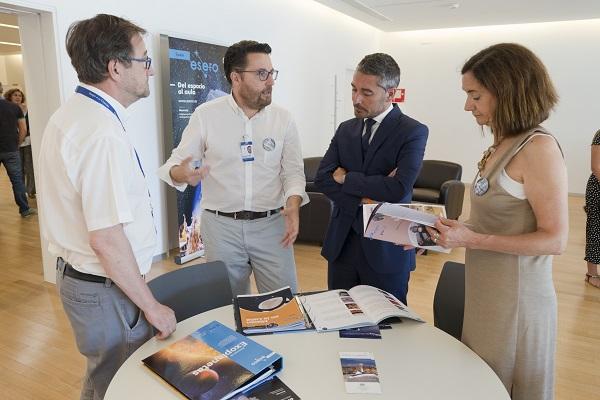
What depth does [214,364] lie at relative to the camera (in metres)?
1.26

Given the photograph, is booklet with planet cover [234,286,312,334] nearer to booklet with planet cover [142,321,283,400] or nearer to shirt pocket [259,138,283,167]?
booklet with planet cover [142,321,283,400]

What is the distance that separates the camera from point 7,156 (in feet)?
20.0

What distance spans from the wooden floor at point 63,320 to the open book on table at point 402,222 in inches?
68.0

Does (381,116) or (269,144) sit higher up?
(381,116)

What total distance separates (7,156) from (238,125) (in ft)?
17.9

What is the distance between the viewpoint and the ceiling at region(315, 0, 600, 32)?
666 centimetres

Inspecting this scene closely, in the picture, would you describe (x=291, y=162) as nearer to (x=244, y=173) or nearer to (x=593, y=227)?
(x=244, y=173)

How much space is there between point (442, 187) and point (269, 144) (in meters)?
3.68

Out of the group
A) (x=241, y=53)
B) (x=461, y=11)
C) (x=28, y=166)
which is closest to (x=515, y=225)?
(x=241, y=53)

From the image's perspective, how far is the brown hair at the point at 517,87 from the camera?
4.33 feet

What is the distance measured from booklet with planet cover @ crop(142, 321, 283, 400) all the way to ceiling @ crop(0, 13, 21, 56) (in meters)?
6.49

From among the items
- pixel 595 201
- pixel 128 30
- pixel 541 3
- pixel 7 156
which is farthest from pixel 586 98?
pixel 7 156

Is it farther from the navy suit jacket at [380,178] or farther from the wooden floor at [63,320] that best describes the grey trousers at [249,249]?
the wooden floor at [63,320]

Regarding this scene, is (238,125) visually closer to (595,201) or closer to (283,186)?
(283,186)
